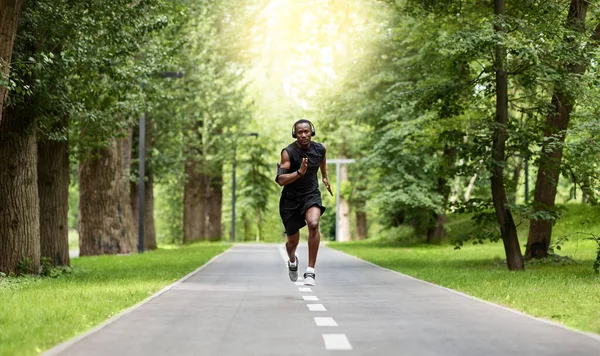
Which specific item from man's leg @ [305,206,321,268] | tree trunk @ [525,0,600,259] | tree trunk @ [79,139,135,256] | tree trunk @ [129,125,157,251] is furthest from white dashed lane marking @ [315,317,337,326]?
tree trunk @ [129,125,157,251]

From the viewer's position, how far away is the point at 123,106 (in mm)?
22391

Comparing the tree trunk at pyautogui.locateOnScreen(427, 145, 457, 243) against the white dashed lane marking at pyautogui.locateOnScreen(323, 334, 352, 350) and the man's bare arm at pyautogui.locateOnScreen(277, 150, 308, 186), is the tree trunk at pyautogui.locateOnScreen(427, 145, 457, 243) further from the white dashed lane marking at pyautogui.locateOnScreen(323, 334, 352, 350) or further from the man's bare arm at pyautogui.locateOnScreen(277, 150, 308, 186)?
the white dashed lane marking at pyautogui.locateOnScreen(323, 334, 352, 350)

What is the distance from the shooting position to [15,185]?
18266 millimetres

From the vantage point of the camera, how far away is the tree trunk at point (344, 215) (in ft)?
198

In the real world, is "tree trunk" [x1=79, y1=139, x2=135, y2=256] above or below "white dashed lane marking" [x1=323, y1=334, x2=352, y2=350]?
above

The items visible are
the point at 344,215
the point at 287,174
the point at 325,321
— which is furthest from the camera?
the point at 344,215

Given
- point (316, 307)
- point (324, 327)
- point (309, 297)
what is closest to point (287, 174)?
point (309, 297)

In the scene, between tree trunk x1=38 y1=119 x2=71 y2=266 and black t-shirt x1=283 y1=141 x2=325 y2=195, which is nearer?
black t-shirt x1=283 y1=141 x2=325 y2=195

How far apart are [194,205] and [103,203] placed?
19028 millimetres

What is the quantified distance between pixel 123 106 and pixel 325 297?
33.1ft

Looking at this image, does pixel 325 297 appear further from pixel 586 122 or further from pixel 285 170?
pixel 586 122

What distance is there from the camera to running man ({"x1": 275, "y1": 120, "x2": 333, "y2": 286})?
13.3 metres

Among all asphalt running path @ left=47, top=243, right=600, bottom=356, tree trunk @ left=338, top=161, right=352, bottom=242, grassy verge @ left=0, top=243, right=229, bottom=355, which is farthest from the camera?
tree trunk @ left=338, top=161, right=352, bottom=242

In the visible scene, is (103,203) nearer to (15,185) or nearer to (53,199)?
(53,199)
